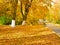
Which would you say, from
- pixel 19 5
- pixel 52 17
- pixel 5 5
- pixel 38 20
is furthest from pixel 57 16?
pixel 5 5

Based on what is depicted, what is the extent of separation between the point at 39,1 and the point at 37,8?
13.5 inches

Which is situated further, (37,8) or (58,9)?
(58,9)

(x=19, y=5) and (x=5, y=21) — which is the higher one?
(x=19, y=5)

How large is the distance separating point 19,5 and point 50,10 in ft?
5.65

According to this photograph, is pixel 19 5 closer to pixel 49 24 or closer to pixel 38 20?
pixel 38 20

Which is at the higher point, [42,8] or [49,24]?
[42,8]

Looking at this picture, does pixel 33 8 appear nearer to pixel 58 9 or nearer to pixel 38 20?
pixel 38 20

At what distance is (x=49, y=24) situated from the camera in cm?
991

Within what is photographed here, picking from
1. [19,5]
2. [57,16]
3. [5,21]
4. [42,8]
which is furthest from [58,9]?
[5,21]

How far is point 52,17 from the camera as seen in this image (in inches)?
392

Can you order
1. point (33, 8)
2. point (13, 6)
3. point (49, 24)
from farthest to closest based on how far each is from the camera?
point (49, 24) → point (33, 8) → point (13, 6)

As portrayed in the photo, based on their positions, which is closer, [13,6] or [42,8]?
[13,6]

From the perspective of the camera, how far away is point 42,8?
9.33 meters

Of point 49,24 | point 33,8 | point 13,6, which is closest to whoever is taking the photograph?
point 13,6
